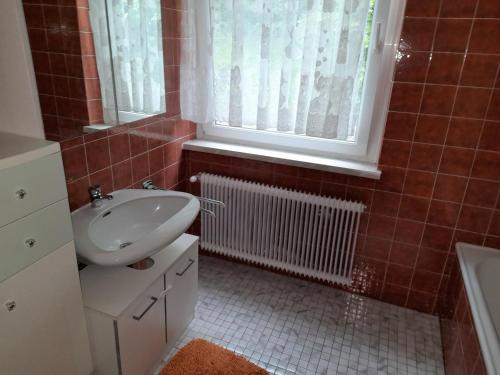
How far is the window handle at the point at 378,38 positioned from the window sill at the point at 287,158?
24.1 inches

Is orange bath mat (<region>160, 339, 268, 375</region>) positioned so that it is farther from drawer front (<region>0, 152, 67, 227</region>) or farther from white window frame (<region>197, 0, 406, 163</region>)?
white window frame (<region>197, 0, 406, 163</region>)

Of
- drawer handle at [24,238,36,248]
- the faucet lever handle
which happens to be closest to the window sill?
the faucet lever handle

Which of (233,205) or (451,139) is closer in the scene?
(451,139)

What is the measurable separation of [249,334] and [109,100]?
54.1 inches

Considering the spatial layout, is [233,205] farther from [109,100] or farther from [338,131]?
[109,100]

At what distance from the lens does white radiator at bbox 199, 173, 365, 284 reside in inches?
82.8

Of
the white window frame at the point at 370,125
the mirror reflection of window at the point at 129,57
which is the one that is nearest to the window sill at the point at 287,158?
the white window frame at the point at 370,125

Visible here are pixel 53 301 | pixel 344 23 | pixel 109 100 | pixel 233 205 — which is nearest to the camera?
pixel 53 301

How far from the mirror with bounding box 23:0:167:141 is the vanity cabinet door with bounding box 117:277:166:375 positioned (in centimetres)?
72

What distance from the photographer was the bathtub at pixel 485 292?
1.28m

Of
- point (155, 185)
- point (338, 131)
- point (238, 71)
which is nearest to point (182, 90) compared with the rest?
point (238, 71)

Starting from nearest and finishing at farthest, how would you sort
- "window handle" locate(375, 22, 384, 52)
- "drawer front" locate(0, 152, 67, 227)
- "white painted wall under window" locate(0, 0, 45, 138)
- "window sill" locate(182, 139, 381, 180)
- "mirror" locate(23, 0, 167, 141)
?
"drawer front" locate(0, 152, 67, 227), "white painted wall under window" locate(0, 0, 45, 138), "mirror" locate(23, 0, 167, 141), "window handle" locate(375, 22, 384, 52), "window sill" locate(182, 139, 381, 180)

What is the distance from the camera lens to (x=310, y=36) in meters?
1.84

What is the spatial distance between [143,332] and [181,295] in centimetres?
31
